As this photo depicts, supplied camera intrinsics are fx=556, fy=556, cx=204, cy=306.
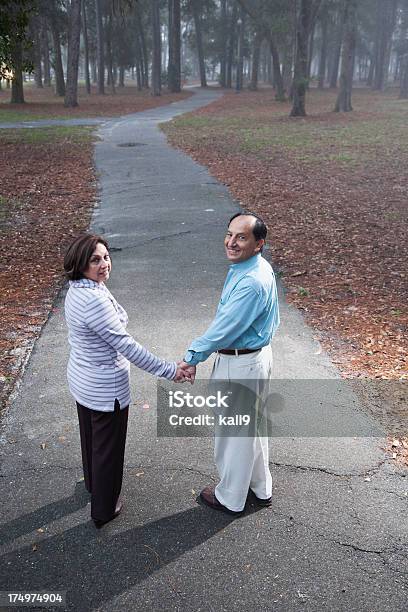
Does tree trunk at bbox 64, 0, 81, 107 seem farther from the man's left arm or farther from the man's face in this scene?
the man's left arm

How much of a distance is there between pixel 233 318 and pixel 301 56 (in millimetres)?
28027

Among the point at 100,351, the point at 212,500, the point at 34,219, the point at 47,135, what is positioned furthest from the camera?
the point at 47,135

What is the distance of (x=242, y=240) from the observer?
2947 mm

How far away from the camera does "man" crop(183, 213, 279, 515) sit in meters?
2.94

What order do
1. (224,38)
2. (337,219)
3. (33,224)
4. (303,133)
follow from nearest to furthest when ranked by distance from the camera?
1. (33,224)
2. (337,219)
3. (303,133)
4. (224,38)

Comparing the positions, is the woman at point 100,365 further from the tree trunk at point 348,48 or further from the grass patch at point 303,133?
the tree trunk at point 348,48

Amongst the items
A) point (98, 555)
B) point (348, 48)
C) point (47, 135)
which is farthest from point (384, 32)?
point (98, 555)

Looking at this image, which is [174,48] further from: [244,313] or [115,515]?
[115,515]

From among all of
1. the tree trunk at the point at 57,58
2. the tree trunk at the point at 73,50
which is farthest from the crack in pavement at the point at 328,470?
the tree trunk at the point at 57,58

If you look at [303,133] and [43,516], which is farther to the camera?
[303,133]

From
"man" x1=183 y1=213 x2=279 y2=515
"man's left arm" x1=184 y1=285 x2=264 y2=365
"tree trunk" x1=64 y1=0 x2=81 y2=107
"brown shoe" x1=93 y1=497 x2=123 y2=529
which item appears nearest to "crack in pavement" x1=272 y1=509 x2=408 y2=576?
"man" x1=183 y1=213 x2=279 y2=515

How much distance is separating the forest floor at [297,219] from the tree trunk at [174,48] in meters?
29.2

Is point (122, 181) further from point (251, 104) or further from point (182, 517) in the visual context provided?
point (251, 104)

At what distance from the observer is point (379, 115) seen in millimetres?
31438
